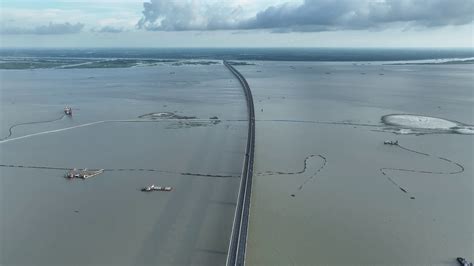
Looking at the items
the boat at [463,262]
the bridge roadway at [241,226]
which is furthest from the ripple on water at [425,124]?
the boat at [463,262]

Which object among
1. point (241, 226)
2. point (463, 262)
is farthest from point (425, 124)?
point (241, 226)

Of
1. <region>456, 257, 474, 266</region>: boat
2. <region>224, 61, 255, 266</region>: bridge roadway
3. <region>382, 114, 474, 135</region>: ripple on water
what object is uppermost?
<region>382, 114, 474, 135</region>: ripple on water

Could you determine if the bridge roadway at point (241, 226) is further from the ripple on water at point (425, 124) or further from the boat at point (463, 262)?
the ripple on water at point (425, 124)

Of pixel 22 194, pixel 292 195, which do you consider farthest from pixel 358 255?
pixel 22 194

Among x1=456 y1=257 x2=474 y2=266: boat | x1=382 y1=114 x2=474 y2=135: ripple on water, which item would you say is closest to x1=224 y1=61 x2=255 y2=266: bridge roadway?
x1=456 y1=257 x2=474 y2=266: boat

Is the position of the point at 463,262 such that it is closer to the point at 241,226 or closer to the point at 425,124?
the point at 241,226

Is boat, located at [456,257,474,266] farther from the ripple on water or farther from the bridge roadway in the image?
the ripple on water

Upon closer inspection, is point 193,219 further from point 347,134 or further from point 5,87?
point 5,87

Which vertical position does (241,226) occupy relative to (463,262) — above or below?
above
